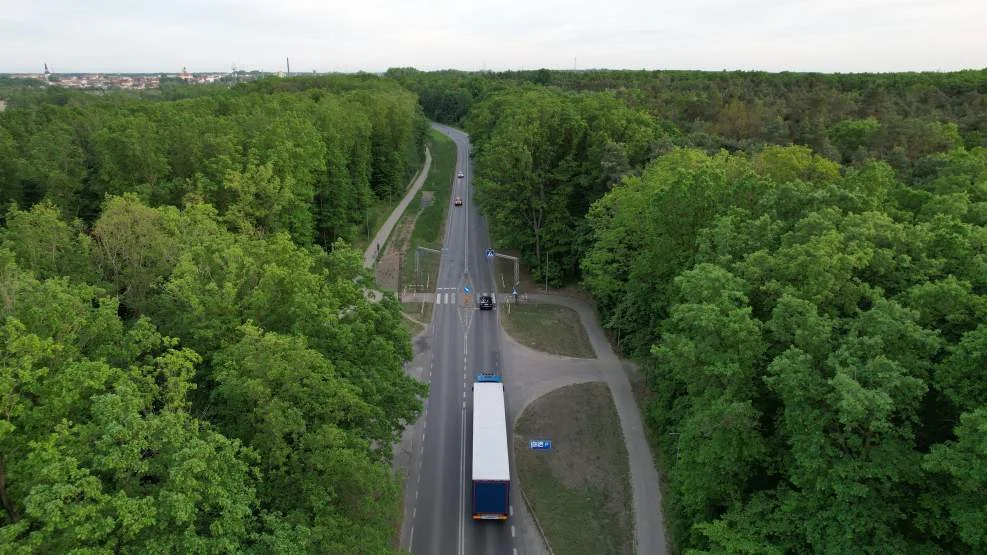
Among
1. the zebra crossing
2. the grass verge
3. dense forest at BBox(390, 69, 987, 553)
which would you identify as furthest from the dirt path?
the zebra crossing

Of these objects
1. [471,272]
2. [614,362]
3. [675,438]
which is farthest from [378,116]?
[675,438]

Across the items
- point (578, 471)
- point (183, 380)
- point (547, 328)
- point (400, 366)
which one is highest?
point (183, 380)

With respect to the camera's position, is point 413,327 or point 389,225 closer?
point 413,327

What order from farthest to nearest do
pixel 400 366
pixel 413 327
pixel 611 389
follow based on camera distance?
pixel 413 327
pixel 611 389
pixel 400 366

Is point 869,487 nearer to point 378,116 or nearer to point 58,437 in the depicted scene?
point 58,437

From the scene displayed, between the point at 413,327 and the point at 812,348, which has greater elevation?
the point at 812,348

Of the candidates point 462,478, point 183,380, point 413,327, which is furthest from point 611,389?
point 183,380

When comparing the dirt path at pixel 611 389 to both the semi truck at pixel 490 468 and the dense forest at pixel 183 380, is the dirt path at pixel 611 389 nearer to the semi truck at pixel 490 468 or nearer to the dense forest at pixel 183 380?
the semi truck at pixel 490 468

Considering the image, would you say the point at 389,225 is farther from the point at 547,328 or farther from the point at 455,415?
the point at 455,415

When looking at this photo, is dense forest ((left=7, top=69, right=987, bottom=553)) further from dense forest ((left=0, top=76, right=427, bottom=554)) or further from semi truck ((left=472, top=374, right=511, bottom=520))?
semi truck ((left=472, top=374, right=511, bottom=520))
